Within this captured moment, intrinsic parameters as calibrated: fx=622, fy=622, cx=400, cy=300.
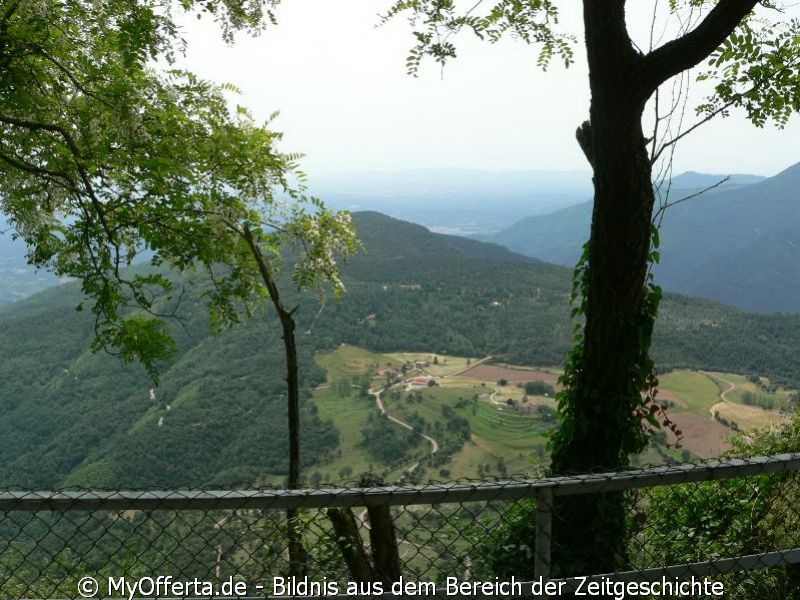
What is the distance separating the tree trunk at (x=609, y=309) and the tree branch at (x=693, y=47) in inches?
3.6

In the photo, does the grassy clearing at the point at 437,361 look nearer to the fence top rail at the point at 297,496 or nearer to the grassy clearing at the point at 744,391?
the grassy clearing at the point at 744,391

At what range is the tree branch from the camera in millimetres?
3494

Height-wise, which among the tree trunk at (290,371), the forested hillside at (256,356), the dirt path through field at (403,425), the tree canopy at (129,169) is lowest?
the dirt path through field at (403,425)

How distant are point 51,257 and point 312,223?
3.36 meters

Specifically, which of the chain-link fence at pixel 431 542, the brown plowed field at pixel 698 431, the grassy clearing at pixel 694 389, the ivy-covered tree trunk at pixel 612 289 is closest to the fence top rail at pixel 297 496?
the chain-link fence at pixel 431 542

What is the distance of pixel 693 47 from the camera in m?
3.52

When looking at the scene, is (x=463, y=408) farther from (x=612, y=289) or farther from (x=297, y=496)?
(x=297, y=496)

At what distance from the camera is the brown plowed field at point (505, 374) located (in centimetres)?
7181

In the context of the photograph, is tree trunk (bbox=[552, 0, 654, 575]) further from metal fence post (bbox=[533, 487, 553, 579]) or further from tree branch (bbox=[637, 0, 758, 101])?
metal fence post (bbox=[533, 487, 553, 579])

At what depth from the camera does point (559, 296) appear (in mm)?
86062

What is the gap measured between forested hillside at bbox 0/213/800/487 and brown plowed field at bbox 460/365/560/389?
3.10 metres

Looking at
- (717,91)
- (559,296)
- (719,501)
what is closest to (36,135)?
(717,91)

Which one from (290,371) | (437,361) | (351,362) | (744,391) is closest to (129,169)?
(290,371)

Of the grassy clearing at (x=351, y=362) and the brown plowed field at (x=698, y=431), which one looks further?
the grassy clearing at (x=351, y=362)
